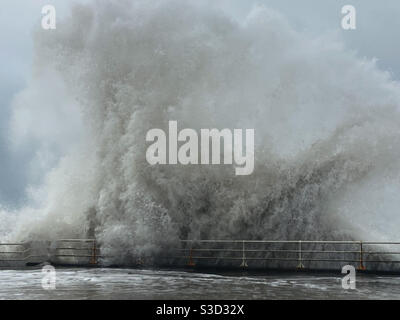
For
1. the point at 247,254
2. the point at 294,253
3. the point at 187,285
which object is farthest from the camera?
the point at 247,254

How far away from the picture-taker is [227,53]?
63.9ft

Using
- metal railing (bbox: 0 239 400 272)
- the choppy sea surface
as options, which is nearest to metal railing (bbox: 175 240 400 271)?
metal railing (bbox: 0 239 400 272)

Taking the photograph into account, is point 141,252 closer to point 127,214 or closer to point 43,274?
point 127,214

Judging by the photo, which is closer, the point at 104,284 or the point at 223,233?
the point at 104,284

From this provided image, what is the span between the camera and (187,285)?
11.0 m

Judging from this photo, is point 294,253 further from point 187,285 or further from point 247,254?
point 187,285

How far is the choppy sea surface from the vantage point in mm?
9328

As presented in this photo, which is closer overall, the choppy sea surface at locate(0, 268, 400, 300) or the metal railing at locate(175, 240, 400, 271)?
the choppy sea surface at locate(0, 268, 400, 300)

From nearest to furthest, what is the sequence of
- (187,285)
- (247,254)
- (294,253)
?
1. (187,285)
2. (294,253)
3. (247,254)

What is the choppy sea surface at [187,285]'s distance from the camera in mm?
9328

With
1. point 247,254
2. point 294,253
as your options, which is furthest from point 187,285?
point 294,253

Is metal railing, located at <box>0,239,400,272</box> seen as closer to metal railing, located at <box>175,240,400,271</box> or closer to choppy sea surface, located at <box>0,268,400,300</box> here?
metal railing, located at <box>175,240,400,271</box>

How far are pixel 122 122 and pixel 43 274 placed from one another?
6834mm
